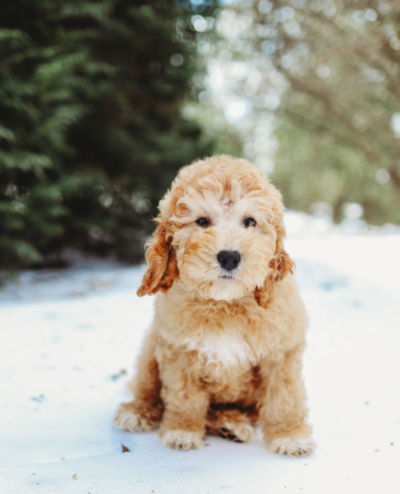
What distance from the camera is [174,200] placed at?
3.06 m

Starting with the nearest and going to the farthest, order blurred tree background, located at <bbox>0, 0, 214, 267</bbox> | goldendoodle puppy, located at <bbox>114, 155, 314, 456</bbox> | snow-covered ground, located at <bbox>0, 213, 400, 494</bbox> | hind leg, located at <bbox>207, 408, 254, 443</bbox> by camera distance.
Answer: snow-covered ground, located at <bbox>0, 213, 400, 494</bbox> → goldendoodle puppy, located at <bbox>114, 155, 314, 456</bbox> → hind leg, located at <bbox>207, 408, 254, 443</bbox> → blurred tree background, located at <bbox>0, 0, 214, 267</bbox>

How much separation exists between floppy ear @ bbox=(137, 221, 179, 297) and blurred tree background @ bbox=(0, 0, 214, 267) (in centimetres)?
413

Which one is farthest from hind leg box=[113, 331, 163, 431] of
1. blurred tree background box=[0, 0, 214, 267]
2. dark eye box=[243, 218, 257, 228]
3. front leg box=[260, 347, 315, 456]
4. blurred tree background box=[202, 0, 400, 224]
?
blurred tree background box=[202, 0, 400, 224]

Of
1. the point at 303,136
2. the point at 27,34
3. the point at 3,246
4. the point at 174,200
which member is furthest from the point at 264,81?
the point at 174,200

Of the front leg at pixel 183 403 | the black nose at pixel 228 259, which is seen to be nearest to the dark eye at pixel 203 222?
the black nose at pixel 228 259

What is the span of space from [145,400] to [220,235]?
1450 mm

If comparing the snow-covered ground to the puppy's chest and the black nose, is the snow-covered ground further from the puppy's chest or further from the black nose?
the black nose

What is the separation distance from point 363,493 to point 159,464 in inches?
43.1

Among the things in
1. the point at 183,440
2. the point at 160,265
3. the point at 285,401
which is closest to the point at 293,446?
the point at 285,401

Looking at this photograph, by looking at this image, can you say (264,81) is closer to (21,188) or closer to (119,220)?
(119,220)

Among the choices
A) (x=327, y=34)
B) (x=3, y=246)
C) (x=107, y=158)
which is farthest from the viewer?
(x=327, y=34)

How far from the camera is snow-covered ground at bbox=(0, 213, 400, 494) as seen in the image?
2.63m

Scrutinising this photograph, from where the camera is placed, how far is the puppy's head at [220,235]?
268 centimetres

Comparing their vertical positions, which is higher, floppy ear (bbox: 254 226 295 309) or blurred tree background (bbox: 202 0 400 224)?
blurred tree background (bbox: 202 0 400 224)
